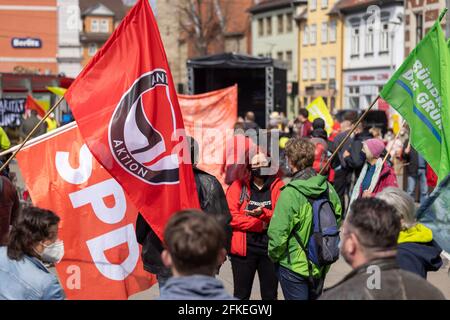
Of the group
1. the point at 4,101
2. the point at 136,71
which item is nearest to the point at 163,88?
the point at 136,71

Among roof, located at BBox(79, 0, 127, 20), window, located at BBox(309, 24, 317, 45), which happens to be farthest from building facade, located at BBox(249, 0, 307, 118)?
roof, located at BBox(79, 0, 127, 20)

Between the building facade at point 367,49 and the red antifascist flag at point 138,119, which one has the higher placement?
the building facade at point 367,49

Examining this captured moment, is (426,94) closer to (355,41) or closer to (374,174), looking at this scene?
(374,174)

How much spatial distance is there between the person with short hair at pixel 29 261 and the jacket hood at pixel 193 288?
1048 mm

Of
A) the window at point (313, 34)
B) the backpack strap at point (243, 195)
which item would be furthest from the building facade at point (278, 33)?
the backpack strap at point (243, 195)

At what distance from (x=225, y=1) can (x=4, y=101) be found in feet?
160

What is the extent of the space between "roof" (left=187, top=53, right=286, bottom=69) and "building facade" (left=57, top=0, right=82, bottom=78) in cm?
2437

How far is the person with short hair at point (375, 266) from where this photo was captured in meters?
3.58

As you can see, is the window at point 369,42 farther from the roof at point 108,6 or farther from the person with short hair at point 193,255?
the roof at point 108,6

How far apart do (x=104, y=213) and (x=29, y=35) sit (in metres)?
50.6

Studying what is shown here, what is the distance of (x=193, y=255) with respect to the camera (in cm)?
336

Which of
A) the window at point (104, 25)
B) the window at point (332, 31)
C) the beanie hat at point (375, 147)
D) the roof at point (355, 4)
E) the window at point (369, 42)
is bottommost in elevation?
the beanie hat at point (375, 147)

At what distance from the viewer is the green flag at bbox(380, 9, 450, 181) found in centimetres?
745

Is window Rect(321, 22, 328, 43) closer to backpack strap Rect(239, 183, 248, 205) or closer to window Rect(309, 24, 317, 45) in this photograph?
window Rect(309, 24, 317, 45)
